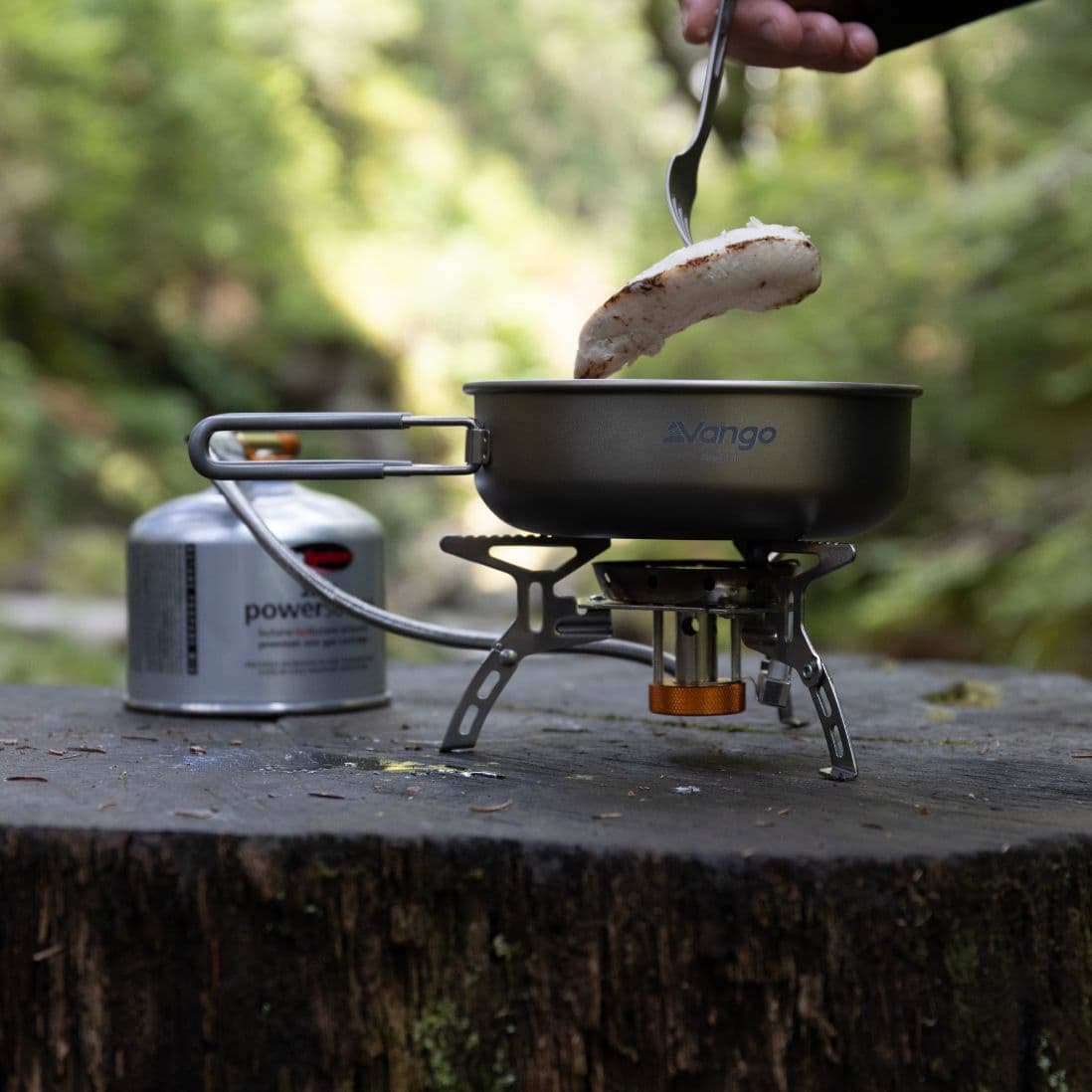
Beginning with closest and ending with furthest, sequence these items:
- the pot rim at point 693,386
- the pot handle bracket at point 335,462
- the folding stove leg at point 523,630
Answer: the pot rim at point 693,386 < the pot handle bracket at point 335,462 < the folding stove leg at point 523,630

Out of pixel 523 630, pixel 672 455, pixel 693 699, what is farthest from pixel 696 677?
pixel 672 455

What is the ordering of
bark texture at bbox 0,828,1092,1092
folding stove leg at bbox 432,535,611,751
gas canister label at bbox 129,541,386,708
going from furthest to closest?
gas canister label at bbox 129,541,386,708, folding stove leg at bbox 432,535,611,751, bark texture at bbox 0,828,1092,1092

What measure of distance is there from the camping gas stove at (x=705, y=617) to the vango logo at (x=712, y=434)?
206 mm

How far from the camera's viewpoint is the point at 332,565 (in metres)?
2.41

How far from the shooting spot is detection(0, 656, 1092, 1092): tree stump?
1.40 meters

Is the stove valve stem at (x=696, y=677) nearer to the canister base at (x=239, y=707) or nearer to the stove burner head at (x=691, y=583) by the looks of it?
the stove burner head at (x=691, y=583)

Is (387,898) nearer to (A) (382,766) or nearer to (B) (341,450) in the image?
(A) (382,766)

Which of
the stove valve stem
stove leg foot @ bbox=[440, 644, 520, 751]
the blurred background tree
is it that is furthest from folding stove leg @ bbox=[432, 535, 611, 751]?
the blurred background tree

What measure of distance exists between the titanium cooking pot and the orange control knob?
22cm

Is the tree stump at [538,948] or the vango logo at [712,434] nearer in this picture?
the tree stump at [538,948]

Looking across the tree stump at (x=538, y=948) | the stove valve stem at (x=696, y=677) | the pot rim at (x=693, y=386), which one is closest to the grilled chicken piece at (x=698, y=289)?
the pot rim at (x=693, y=386)

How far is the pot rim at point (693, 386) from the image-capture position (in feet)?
5.47

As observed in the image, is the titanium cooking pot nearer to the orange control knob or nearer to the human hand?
the orange control knob

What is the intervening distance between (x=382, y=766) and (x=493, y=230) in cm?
1303
